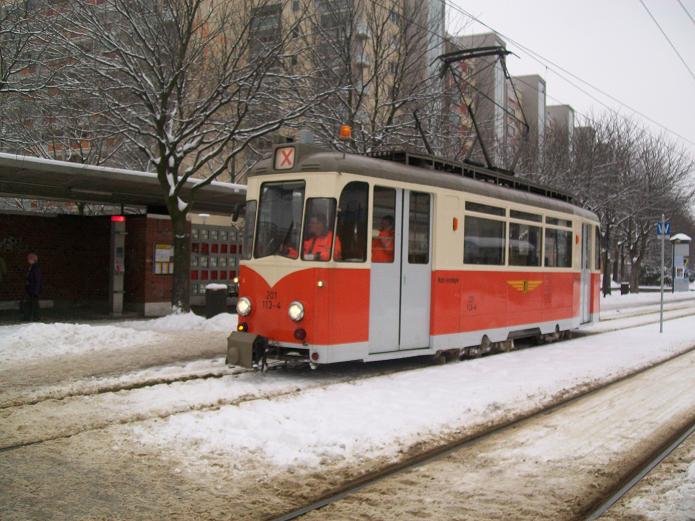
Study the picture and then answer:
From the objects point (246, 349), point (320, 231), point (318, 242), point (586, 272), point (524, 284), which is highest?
point (320, 231)

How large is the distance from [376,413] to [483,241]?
17.3ft

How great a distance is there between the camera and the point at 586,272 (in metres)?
16.5

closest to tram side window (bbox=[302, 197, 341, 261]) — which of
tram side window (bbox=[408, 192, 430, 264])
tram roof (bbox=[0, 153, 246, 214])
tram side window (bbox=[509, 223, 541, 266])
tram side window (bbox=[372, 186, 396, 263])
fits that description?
tram side window (bbox=[372, 186, 396, 263])

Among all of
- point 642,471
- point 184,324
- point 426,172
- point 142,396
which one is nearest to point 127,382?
point 142,396

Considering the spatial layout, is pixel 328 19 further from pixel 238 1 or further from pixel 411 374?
pixel 411 374

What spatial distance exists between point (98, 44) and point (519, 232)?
36.5ft

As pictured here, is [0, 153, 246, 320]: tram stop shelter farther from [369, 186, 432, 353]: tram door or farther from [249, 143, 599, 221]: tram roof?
[369, 186, 432, 353]: tram door

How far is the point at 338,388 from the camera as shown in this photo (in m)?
8.88

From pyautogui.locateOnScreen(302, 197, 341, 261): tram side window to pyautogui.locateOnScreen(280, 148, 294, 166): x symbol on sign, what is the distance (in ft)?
2.40

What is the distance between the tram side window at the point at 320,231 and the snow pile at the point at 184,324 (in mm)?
6834

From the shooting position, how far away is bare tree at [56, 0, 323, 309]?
15820 mm

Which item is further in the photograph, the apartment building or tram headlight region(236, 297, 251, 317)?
the apartment building

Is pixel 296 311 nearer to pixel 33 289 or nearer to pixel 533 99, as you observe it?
pixel 33 289

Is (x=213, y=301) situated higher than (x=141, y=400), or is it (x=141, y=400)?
(x=213, y=301)
